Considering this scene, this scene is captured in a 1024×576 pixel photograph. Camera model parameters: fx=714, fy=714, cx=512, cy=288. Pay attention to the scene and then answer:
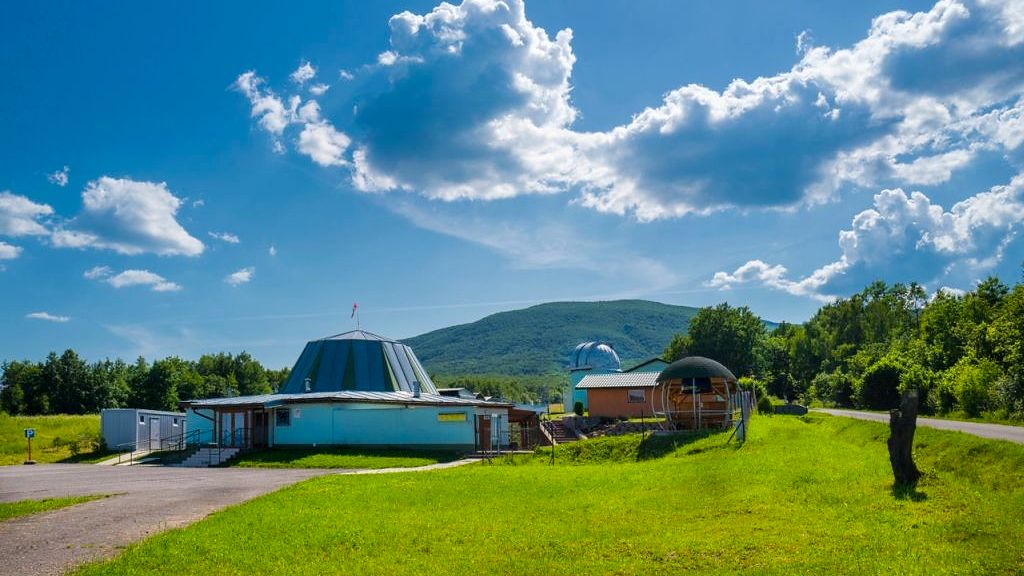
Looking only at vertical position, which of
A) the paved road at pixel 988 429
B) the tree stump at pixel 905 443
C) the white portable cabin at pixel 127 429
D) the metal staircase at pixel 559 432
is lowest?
the metal staircase at pixel 559 432

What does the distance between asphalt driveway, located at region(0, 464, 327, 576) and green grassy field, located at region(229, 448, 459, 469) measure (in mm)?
5350

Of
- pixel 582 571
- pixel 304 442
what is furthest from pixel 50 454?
pixel 582 571

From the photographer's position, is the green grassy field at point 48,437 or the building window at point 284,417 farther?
the green grassy field at point 48,437

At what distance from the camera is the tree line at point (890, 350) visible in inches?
1328

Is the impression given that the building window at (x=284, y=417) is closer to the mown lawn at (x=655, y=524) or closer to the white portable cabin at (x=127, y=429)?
the white portable cabin at (x=127, y=429)

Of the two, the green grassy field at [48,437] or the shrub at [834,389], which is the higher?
the shrub at [834,389]

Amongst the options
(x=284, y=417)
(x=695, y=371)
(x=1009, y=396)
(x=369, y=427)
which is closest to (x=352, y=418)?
(x=369, y=427)

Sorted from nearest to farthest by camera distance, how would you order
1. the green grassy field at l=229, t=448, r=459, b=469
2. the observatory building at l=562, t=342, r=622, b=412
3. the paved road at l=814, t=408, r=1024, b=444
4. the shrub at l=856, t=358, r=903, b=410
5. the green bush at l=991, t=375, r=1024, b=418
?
1. the paved road at l=814, t=408, r=1024, b=444
2. the green bush at l=991, t=375, r=1024, b=418
3. the green grassy field at l=229, t=448, r=459, b=469
4. the shrub at l=856, t=358, r=903, b=410
5. the observatory building at l=562, t=342, r=622, b=412

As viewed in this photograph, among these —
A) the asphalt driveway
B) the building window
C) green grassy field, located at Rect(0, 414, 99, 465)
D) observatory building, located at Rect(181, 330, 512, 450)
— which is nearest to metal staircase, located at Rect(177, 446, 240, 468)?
observatory building, located at Rect(181, 330, 512, 450)

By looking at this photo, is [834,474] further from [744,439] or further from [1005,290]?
[1005,290]

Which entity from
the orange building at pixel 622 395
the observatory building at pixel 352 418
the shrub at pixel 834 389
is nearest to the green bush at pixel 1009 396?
the shrub at pixel 834 389

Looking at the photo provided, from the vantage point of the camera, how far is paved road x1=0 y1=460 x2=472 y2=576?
35.0ft

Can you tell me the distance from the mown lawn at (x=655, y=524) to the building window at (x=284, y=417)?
18.4 m

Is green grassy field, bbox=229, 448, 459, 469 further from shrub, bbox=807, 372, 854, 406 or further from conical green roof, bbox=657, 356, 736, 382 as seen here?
shrub, bbox=807, 372, 854, 406
